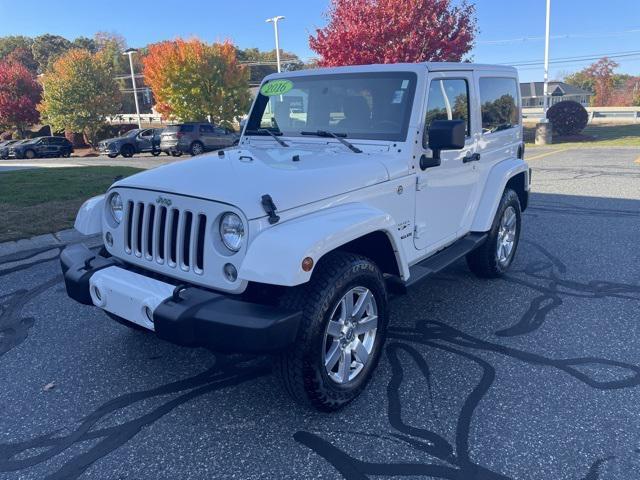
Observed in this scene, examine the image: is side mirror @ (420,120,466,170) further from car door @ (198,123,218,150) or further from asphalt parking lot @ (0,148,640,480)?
car door @ (198,123,218,150)

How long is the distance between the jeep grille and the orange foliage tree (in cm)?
3052

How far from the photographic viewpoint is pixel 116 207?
335 centimetres

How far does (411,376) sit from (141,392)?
5.43ft

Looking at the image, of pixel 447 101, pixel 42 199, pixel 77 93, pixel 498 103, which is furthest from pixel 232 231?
pixel 77 93

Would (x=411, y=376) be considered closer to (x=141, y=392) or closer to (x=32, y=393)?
(x=141, y=392)

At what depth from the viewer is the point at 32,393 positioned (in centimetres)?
317

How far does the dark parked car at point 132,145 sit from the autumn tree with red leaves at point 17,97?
20421mm

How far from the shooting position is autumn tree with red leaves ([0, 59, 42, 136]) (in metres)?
41.3

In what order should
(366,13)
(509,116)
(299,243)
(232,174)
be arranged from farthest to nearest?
(366,13)
(509,116)
(232,174)
(299,243)

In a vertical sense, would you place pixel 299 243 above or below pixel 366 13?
below

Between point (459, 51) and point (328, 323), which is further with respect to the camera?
point (459, 51)

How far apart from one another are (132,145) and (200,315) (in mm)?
25592

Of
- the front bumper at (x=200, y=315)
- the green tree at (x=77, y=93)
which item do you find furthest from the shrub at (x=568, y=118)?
the green tree at (x=77, y=93)

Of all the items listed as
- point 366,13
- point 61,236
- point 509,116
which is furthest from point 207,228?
point 366,13
